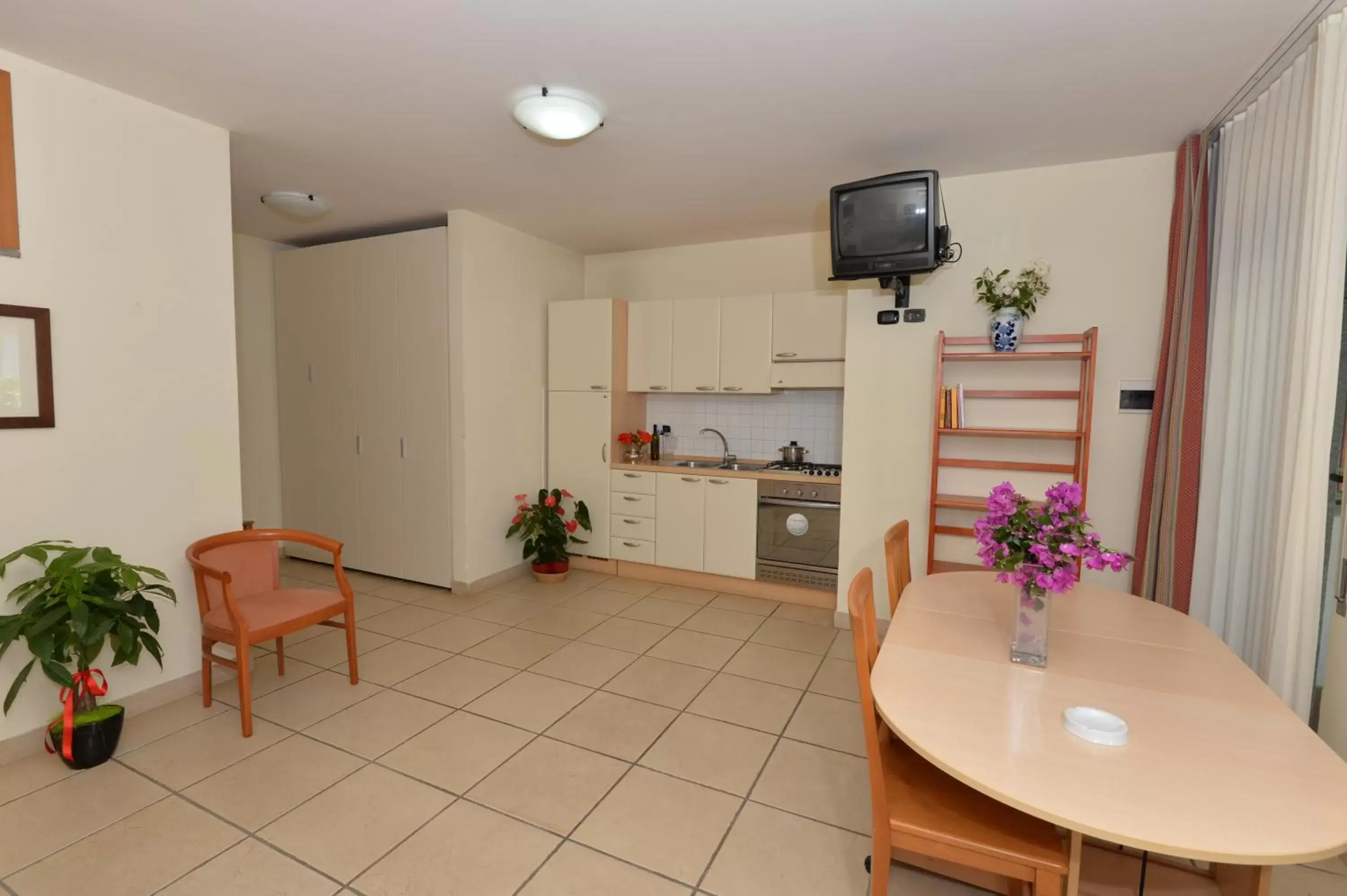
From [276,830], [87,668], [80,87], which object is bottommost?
[276,830]

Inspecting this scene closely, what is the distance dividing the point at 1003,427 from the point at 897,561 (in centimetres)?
144

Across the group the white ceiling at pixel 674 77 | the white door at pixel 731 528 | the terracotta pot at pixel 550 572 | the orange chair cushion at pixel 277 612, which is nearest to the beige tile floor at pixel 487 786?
the orange chair cushion at pixel 277 612

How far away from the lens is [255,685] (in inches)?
112

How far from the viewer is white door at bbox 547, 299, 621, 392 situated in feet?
14.8

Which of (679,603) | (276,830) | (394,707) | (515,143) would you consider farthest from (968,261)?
(276,830)

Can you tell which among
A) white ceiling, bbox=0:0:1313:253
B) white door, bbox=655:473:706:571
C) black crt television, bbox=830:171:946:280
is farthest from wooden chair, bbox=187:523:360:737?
black crt television, bbox=830:171:946:280

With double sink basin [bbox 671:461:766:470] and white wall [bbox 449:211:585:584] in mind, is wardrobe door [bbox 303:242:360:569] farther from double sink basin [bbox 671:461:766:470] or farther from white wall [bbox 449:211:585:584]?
double sink basin [bbox 671:461:766:470]

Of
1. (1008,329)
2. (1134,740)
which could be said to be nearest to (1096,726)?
(1134,740)

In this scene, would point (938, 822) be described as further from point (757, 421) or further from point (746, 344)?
point (757, 421)

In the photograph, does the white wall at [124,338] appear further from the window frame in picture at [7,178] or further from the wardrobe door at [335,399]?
the wardrobe door at [335,399]

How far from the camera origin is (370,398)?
4.36 metres

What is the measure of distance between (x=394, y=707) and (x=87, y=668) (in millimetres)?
1060

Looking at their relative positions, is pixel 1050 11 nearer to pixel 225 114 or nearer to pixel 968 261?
pixel 968 261

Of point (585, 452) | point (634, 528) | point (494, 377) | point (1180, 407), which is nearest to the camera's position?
point (1180, 407)
